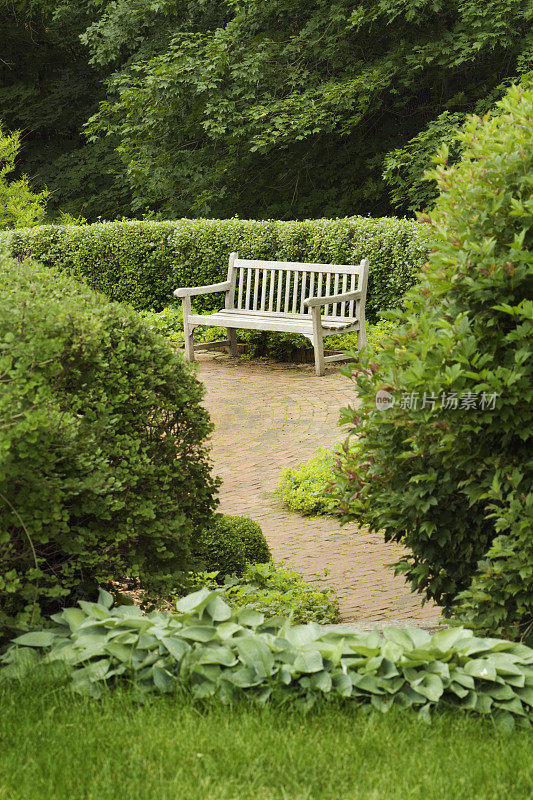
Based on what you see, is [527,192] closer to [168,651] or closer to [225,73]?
[168,651]

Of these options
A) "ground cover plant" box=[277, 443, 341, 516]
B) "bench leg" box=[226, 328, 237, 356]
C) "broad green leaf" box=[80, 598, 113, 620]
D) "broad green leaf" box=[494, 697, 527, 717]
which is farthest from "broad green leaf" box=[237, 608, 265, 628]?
"bench leg" box=[226, 328, 237, 356]

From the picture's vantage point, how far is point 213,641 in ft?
9.43

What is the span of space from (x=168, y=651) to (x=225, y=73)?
51.5 ft

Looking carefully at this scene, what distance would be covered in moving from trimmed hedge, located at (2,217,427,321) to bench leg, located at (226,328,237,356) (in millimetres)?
1213

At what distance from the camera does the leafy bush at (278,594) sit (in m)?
3.92

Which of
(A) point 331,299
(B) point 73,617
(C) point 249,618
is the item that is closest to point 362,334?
(A) point 331,299

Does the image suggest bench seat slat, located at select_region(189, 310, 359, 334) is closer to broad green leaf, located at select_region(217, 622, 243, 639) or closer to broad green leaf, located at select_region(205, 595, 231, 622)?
broad green leaf, located at select_region(205, 595, 231, 622)

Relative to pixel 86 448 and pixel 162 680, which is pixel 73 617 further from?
pixel 86 448

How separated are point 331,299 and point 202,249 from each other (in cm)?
321

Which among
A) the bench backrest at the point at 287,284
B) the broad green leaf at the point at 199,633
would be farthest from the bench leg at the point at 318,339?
the broad green leaf at the point at 199,633

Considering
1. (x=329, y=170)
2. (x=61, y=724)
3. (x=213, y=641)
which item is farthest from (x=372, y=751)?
(x=329, y=170)

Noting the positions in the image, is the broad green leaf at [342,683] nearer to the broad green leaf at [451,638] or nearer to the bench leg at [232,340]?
the broad green leaf at [451,638]

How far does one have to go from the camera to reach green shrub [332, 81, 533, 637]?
285cm

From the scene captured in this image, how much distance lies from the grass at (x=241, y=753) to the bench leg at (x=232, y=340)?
891 centimetres
